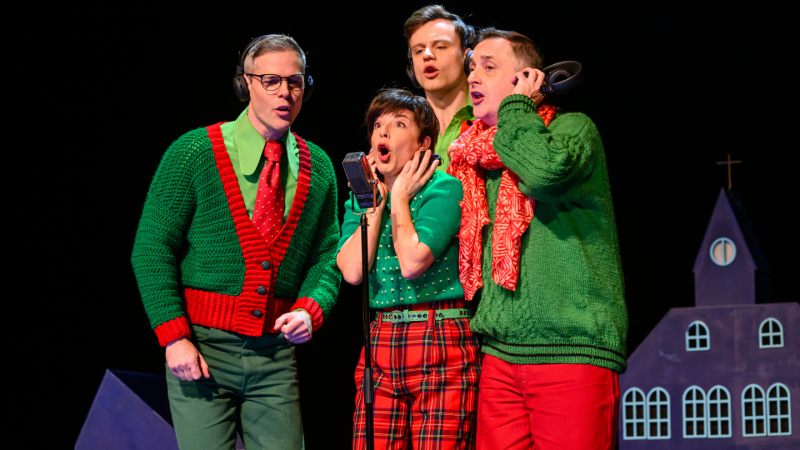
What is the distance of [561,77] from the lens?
203 cm

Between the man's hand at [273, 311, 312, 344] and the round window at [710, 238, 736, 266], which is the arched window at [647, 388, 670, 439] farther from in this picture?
the man's hand at [273, 311, 312, 344]

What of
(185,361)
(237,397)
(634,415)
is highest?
(185,361)

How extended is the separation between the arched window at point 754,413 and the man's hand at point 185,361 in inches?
118

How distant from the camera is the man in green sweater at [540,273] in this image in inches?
73.4

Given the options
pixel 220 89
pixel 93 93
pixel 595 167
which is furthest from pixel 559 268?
pixel 93 93

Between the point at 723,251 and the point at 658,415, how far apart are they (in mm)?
947

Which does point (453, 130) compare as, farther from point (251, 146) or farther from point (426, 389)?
point (426, 389)

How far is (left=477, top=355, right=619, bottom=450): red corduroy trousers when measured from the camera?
1854 mm

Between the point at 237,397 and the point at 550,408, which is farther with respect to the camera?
the point at 237,397

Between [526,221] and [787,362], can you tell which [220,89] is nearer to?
[526,221]

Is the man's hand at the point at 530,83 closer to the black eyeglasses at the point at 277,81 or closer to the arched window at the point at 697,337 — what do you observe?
the black eyeglasses at the point at 277,81

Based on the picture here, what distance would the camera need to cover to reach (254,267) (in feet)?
7.64

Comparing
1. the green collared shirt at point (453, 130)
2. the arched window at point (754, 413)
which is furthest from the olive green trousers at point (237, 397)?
the arched window at point (754, 413)

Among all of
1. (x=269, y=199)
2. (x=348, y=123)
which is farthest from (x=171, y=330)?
(x=348, y=123)
